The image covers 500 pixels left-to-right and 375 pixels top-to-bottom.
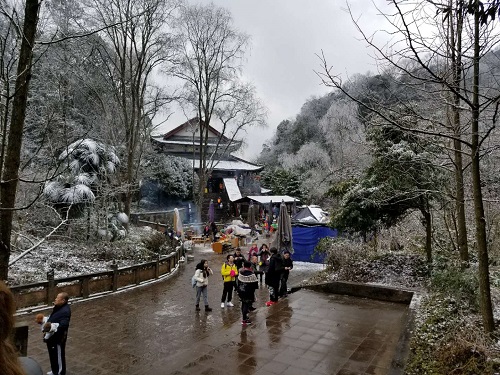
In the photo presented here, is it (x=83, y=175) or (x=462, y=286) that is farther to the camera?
(x=83, y=175)

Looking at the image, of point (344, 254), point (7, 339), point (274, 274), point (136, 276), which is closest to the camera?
point (7, 339)

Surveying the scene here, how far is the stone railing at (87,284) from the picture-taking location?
30.1 feet

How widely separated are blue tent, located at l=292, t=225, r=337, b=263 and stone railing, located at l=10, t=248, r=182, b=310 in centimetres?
623

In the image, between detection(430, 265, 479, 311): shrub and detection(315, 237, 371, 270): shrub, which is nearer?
detection(430, 265, 479, 311): shrub

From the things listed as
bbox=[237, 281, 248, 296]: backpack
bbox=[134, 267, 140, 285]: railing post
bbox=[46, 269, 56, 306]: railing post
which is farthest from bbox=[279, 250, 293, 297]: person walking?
bbox=[46, 269, 56, 306]: railing post

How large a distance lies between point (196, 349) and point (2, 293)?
207 inches

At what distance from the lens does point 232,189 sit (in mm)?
38250

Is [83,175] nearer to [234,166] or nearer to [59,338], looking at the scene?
[59,338]

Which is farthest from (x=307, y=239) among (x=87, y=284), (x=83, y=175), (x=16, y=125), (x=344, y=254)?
(x=16, y=125)

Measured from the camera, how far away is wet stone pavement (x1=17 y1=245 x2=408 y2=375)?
5.76 metres

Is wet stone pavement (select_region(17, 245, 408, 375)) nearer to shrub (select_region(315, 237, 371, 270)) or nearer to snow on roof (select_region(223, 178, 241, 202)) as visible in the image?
shrub (select_region(315, 237, 371, 270))

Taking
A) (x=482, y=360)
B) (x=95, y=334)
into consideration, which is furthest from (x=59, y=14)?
(x=482, y=360)

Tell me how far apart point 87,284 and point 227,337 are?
5.47 metres

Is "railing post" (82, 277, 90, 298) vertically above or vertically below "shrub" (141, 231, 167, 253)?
below
